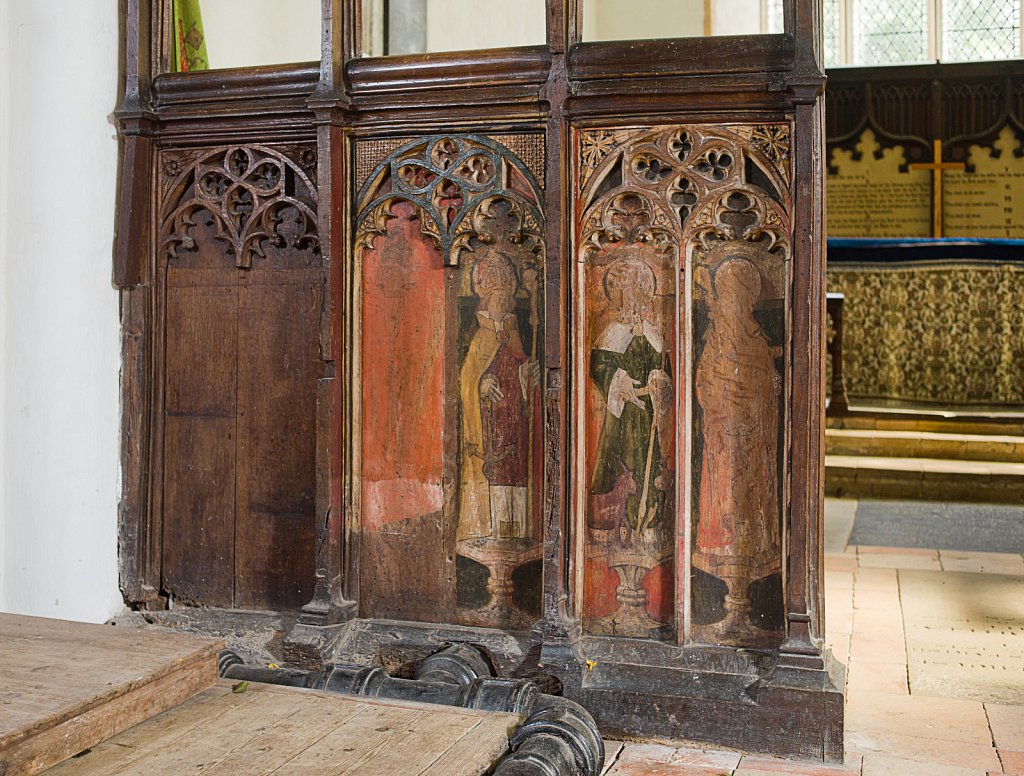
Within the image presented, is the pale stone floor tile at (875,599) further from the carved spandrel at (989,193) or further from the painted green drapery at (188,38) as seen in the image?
the carved spandrel at (989,193)

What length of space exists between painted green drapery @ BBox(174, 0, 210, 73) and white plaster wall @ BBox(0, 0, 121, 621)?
23 cm

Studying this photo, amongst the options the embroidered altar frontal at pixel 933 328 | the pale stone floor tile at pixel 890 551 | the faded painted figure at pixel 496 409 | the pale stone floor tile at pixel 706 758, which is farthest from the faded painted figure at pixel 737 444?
the embroidered altar frontal at pixel 933 328

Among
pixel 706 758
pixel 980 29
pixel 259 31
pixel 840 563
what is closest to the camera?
pixel 706 758

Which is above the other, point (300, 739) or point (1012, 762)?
point (300, 739)

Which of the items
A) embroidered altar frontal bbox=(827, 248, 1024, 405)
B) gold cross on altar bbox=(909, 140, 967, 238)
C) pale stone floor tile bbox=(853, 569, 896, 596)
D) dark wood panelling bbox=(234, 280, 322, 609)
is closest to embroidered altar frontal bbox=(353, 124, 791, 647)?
dark wood panelling bbox=(234, 280, 322, 609)

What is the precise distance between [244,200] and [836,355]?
6.09 meters

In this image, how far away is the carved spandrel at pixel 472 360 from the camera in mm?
3727

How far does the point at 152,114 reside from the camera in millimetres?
3988

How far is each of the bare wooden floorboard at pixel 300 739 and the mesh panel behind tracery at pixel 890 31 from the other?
34.0ft

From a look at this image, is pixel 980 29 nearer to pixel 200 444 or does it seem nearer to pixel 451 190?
pixel 451 190

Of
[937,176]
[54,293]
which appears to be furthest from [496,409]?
[937,176]

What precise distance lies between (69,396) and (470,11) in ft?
14.1

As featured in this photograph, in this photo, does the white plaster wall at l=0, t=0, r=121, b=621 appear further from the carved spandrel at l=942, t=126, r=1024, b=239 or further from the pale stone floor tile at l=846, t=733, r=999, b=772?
the carved spandrel at l=942, t=126, r=1024, b=239

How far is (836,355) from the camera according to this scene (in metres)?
8.95
